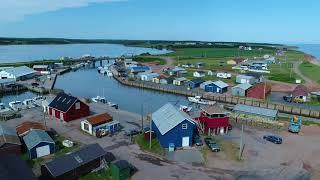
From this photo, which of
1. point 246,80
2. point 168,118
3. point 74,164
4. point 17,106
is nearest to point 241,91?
point 246,80

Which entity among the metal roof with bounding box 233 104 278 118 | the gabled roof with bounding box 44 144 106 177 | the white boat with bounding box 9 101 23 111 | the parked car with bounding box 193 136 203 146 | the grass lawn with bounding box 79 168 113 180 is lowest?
the grass lawn with bounding box 79 168 113 180

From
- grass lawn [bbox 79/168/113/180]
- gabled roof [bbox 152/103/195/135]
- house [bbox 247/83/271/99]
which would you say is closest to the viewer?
grass lawn [bbox 79/168/113/180]

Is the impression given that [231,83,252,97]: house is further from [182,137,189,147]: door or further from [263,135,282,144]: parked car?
[182,137,189,147]: door

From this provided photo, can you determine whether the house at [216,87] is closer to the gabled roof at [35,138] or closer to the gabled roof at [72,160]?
the gabled roof at [35,138]

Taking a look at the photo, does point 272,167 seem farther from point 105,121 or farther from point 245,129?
point 105,121

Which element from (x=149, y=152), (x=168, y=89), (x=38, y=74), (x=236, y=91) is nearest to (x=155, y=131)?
(x=149, y=152)

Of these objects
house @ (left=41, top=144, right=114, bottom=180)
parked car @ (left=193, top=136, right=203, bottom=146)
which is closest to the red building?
parked car @ (left=193, top=136, right=203, bottom=146)
